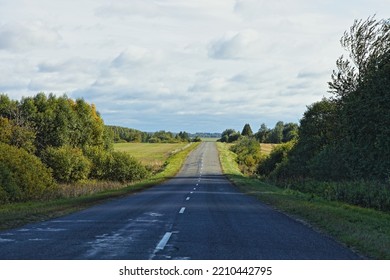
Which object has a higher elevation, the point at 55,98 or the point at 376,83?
the point at 55,98

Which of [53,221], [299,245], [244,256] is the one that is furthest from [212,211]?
[244,256]

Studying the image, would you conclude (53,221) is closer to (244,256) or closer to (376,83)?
(244,256)

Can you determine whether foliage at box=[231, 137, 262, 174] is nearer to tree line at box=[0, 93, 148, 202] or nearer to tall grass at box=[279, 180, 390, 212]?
tree line at box=[0, 93, 148, 202]

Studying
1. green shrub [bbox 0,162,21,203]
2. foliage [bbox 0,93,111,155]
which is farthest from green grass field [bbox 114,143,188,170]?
green shrub [bbox 0,162,21,203]

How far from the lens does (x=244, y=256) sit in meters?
8.43

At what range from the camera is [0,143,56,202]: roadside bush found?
31.4m

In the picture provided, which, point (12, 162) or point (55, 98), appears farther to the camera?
point (55, 98)

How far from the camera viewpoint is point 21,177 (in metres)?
34.9

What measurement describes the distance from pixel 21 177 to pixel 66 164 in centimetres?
2403

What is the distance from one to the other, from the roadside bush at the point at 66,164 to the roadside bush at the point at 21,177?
67.0 ft

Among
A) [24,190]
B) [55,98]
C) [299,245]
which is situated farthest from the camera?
[55,98]

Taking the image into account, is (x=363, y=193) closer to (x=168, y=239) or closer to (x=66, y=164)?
(x=168, y=239)

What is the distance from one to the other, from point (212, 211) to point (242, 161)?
298ft

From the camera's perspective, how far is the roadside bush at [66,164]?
2317 inches
